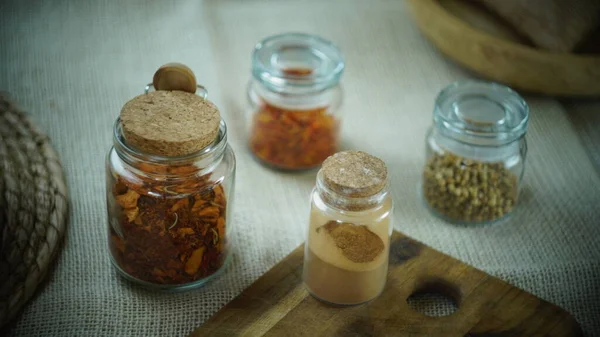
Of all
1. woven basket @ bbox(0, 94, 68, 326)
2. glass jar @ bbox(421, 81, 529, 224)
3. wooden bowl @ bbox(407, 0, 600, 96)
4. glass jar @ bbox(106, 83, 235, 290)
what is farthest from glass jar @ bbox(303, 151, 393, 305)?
wooden bowl @ bbox(407, 0, 600, 96)

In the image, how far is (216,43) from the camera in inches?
68.1

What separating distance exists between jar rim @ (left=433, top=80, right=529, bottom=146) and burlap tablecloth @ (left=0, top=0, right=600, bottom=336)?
6.7 inches

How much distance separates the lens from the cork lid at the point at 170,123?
0.99 meters

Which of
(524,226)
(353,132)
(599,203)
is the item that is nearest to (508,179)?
(524,226)

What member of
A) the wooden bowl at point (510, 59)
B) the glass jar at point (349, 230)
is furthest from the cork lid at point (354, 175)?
the wooden bowl at point (510, 59)

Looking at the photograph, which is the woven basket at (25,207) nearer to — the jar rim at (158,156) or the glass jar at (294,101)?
the jar rim at (158,156)

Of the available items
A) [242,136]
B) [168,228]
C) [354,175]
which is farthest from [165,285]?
[242,136]

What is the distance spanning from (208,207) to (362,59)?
771 millimetres

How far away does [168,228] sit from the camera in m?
1.05

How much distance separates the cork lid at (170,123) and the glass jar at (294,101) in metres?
0.31

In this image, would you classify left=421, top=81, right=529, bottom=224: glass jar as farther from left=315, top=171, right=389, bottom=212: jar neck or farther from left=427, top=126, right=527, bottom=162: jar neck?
left=315, top=171, right=389, bottom=212: jar neck

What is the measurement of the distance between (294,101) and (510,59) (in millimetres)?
462

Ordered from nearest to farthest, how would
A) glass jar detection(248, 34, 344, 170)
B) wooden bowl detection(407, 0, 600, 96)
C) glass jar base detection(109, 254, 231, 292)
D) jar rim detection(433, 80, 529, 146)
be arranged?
glass jar base detection(109, 254, 231, 292), jar rim detection(433, 80, 529, 146), glass jar detection(248, 34, 344, 170), wooden bowl detection(407, 0, 600, 96)

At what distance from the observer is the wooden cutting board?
1069mm
